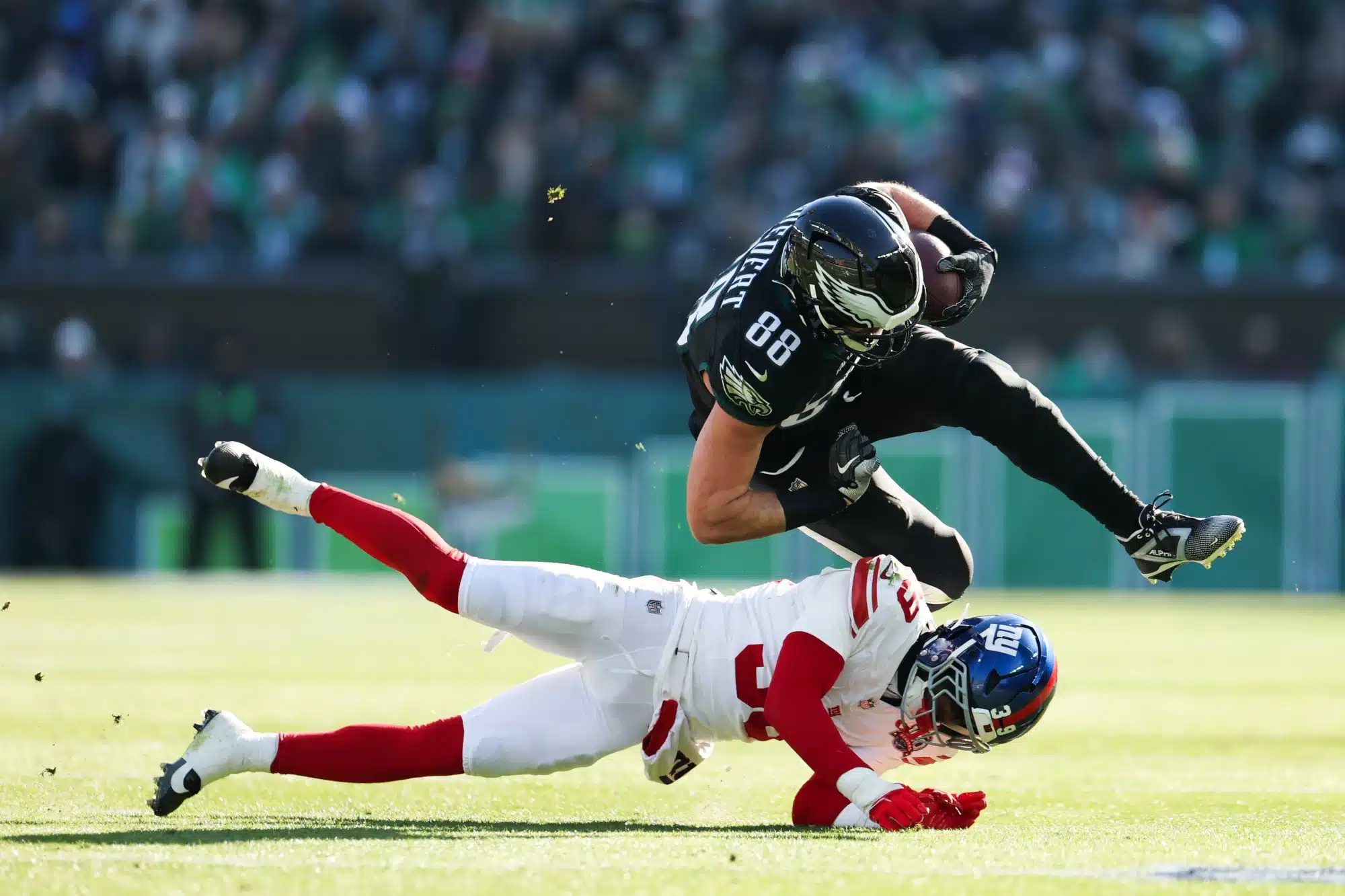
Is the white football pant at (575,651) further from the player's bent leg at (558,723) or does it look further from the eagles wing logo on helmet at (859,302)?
the eagles wing logo on helmet at (859,302)

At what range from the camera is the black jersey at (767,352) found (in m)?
5.52

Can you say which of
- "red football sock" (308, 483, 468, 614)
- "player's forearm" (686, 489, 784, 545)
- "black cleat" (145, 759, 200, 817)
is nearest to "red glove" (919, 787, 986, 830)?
"player's forearm" (686, 489, 784, 545)

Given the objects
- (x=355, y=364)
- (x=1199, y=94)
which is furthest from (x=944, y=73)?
(x=355, y=364)

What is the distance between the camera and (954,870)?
4148mm

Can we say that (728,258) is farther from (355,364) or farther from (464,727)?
(464,727)

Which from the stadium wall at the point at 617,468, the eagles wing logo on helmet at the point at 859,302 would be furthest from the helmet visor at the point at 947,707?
the stadium wall at the point at 617,468

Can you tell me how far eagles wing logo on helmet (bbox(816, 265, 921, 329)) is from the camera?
214 inches

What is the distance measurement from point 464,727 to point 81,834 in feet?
3.53

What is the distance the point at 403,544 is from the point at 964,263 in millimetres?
1950

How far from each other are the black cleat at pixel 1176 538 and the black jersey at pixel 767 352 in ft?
3.52

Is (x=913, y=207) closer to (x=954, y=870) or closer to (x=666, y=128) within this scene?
(x=954, y=870)

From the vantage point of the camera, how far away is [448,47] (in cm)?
1808

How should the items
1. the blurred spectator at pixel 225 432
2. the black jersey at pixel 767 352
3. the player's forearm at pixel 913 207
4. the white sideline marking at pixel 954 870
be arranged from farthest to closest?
the blurred spectator at pixel 225 432, the player's forearm at pixel 913 207, the black jersey at pixel 767 352, the white sideline marking at pixel 954 870

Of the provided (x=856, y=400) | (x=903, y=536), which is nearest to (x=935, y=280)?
(x=856, y=400)
